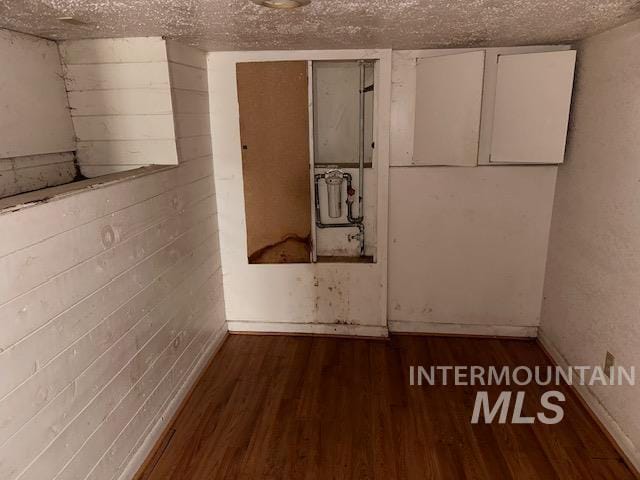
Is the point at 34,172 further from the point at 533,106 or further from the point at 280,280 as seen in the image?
the point at 533,106

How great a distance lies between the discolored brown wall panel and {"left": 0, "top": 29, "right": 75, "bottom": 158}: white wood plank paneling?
3.42 ft

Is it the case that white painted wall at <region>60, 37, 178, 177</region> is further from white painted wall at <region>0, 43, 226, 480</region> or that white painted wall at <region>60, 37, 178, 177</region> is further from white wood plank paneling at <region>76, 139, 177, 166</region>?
white painted wall at <region>0, 43, 226, 480</region>

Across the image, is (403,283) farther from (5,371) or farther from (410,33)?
(5,371)

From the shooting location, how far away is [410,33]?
2230mm

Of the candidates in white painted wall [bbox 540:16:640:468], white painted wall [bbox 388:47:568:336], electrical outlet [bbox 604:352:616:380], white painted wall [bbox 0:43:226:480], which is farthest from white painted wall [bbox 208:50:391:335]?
electrical outlet [bbox 604:352:616:380]

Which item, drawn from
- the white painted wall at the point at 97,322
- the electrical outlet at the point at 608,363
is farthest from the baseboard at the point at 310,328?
the electrical outlet at the point at 608,363

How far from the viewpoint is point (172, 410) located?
239 centimetres

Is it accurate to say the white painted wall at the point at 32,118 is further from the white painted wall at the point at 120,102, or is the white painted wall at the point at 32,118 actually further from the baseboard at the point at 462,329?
the baseboard at the point at 462,329

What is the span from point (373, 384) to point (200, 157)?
1.76 m

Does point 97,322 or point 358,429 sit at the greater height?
point 97,322

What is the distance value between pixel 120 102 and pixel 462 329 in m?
2.65

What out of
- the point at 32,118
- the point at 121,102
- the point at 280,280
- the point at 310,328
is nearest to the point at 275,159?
the point at 280,280

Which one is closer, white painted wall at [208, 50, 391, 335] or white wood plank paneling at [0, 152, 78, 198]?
white wood plank paneling at [0, 152, 78, 198]

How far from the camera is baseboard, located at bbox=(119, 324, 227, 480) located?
2016 mm
